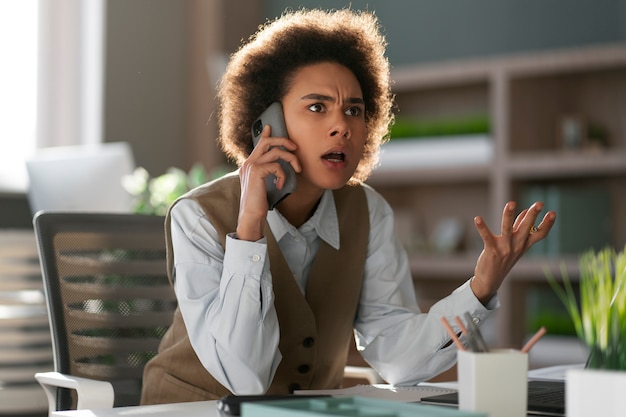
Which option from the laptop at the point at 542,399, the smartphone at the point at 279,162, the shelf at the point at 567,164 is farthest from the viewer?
the shelf at the point at 567,164

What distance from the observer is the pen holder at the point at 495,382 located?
0.92 meters

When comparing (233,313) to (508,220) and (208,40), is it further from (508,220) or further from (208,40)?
(208,40)

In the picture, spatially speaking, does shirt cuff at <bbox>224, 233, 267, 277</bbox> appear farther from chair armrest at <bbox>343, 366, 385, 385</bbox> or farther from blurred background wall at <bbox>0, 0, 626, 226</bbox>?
blurred background wall at <bbox>0, 0, 626, 226</bbox>

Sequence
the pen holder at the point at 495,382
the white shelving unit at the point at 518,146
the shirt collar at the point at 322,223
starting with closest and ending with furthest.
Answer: the pen holder at the point at 495,382 < the shirt collar at the point at 322,223 < the white shelving unit at the point at 518,146

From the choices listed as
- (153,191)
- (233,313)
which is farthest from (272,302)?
(153,191)

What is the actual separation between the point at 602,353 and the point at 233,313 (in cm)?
68

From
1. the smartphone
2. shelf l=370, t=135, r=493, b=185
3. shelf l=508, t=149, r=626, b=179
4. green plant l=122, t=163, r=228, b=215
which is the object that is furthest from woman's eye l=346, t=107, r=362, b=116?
shelf l=370, t=135, r=493, b=185

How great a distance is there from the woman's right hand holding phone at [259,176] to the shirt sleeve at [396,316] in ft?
1.03

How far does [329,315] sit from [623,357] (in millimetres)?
894

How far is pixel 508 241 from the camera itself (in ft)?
4.43

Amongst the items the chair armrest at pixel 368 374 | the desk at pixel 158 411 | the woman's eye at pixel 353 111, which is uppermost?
the woman's eye at pixel 353 111

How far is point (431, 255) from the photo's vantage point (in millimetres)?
4305

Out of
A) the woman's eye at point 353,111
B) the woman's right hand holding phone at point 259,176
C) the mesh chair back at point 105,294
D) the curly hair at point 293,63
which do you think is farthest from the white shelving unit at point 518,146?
the woman's right hand holding phone at point 259,176

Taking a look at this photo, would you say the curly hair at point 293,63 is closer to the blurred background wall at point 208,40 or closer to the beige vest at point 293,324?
the beige vest at point 293,324
